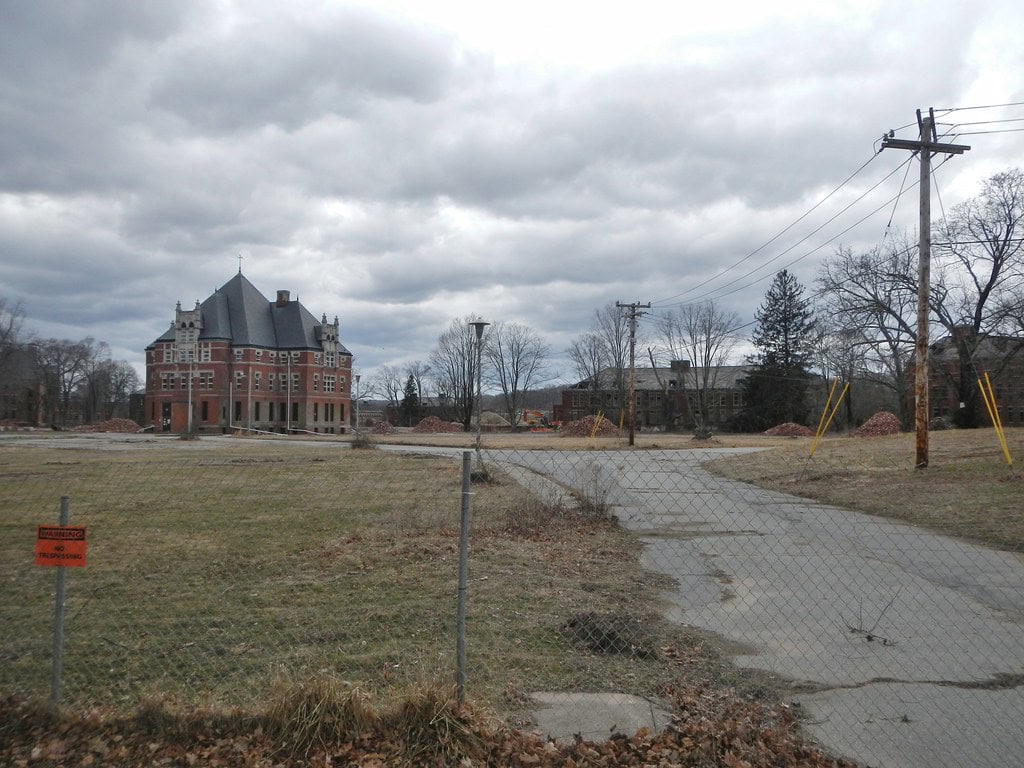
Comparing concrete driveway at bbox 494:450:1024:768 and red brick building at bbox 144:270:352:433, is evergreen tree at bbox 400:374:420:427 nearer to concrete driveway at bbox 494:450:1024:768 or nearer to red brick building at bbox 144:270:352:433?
red brick building at bbox 144:270:352:433

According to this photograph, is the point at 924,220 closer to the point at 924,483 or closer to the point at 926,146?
the point at 926,146

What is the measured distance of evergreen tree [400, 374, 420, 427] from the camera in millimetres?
107688

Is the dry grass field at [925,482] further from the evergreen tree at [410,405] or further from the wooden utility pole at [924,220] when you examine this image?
the evergreen tree at [410,405]

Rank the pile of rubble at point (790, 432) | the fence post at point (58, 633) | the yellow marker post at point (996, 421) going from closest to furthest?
the fence post at point (58, 633), the yellow marker post at point (996, 421), the pile of rubble at point (790, 432)

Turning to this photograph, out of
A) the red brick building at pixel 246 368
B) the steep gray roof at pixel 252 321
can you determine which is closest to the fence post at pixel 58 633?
the red brick building at pixel 246 368

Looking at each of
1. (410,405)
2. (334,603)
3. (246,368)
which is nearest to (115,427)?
(246,368)

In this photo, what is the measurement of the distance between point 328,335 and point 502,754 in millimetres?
84605

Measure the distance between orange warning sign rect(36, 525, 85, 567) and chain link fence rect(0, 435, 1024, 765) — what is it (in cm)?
100

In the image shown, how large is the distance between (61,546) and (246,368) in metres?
79.5

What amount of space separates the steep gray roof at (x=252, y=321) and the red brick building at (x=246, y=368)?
0.35ft

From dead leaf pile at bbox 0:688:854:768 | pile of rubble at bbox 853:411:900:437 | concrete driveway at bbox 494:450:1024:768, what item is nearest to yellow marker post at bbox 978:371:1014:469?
concrete driveway at bbox 494:450:1024:768

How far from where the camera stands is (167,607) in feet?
23.4

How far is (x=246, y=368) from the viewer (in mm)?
79938

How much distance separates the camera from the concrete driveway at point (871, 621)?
4684 mm
